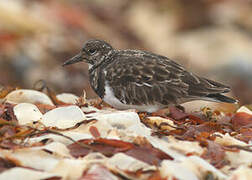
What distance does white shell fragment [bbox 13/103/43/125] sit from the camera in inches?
139

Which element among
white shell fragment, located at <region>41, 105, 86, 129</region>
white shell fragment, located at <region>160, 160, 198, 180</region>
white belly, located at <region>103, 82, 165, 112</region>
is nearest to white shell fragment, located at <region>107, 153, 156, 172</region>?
white shell fragment, located at <region>160, 160, 198, 180</region>

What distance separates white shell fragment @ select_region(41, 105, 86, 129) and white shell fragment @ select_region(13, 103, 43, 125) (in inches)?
2.3

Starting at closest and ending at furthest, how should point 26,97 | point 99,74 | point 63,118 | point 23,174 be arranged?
point 23,174, point 63,118, point 26,97, point 99,74

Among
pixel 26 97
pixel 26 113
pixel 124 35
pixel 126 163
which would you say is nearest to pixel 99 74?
pixel 26 97

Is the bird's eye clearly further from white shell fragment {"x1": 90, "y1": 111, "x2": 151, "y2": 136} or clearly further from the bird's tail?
white shell fragment {"x1": 90, "y1": 111, "x2": 151, "y2": 136}

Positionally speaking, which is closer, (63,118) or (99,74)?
(63,118)

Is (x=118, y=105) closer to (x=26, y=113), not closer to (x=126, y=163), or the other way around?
(x=26, y=113)

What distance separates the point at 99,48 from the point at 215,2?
341 inches

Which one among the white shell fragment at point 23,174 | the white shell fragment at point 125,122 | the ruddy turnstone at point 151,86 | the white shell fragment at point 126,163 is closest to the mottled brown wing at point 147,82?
the ruddy turnstone at point 151,86

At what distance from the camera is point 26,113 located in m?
3.61

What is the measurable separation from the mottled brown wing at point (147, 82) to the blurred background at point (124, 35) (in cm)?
329

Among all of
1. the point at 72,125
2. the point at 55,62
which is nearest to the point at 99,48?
the point at 72,125

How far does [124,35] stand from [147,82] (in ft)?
25.5

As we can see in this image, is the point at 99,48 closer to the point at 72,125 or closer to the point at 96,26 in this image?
the point at 72,125
